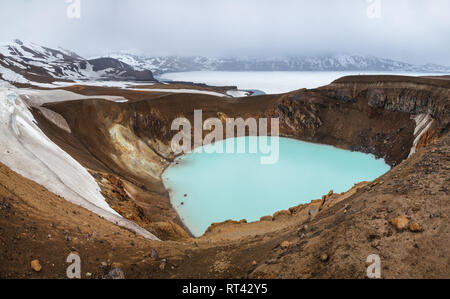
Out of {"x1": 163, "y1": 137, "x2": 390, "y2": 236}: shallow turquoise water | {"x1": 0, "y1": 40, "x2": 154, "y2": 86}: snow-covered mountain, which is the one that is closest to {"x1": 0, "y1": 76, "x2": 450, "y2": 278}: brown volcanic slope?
{"x1": 163, "y1": 137, "x2": 390, "y2": 236}: shallow turquoise water

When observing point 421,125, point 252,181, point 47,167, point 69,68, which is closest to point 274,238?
point 47,167

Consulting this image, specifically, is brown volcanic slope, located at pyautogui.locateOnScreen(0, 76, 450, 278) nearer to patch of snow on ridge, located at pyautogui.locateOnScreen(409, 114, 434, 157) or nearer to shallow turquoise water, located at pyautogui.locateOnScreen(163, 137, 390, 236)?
shallow turquoise water, located at pyautogui.locateOnScreen(163, 137, 390, 236)

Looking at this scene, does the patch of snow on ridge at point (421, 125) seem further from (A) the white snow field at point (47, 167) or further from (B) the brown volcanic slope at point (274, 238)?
(A) the white snow field at point (47, 167)

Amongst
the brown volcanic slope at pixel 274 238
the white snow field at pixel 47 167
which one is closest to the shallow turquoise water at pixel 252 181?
the brown volcanic slope at pixel 274 238
